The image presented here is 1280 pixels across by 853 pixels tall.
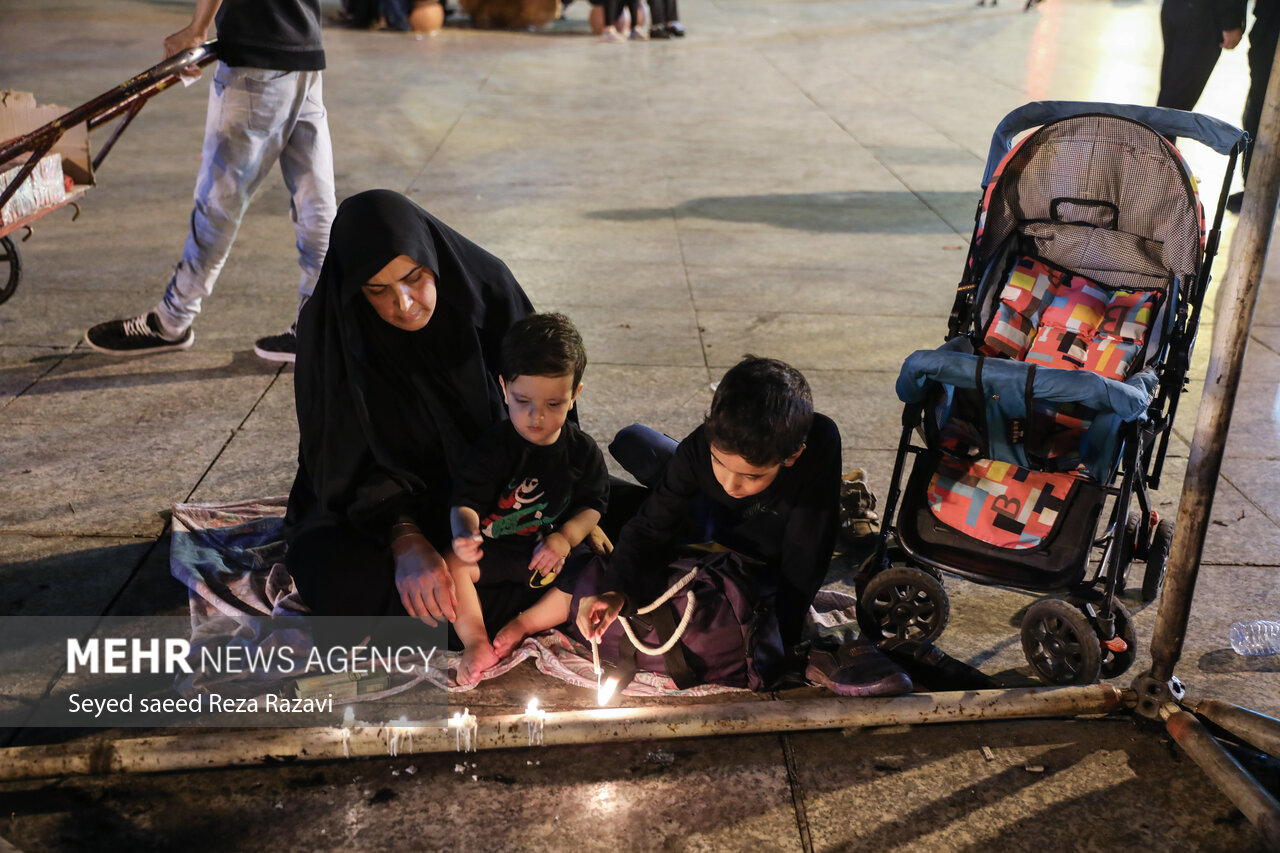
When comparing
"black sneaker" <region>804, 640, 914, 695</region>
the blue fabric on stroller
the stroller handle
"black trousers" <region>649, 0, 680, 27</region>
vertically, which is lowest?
"black trousers" <region>649, 0, 680, 27</region>

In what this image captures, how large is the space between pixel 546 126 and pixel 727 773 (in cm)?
818

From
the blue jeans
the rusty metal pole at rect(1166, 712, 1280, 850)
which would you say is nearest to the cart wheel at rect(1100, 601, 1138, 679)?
the rusty metal pole at rect(1166, 712, 1280, 850)

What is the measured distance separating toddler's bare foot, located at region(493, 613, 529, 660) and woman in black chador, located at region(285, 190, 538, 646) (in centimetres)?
4

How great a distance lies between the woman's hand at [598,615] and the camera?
2777 mm

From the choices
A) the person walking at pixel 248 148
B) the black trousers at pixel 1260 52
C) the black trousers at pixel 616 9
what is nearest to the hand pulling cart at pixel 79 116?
the person walking at pixel 248 148

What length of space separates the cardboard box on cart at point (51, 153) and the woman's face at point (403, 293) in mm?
2200

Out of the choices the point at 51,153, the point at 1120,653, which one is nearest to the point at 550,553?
the point at 1120,653

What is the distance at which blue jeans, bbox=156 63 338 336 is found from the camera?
4461 mm

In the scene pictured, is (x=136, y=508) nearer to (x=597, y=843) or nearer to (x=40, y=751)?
(x=40, y=751)

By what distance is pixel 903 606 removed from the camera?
10.0 feet

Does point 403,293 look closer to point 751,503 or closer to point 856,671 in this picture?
point 751,503

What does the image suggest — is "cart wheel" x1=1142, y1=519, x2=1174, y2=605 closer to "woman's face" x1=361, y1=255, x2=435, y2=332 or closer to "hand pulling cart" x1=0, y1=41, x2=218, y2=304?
"woman's face" x1=361, y1=255, x2=435, y2=332

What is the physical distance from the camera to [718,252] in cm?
661

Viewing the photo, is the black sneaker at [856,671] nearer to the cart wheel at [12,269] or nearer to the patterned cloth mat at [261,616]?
the patterned cloth mat at [261,616]
